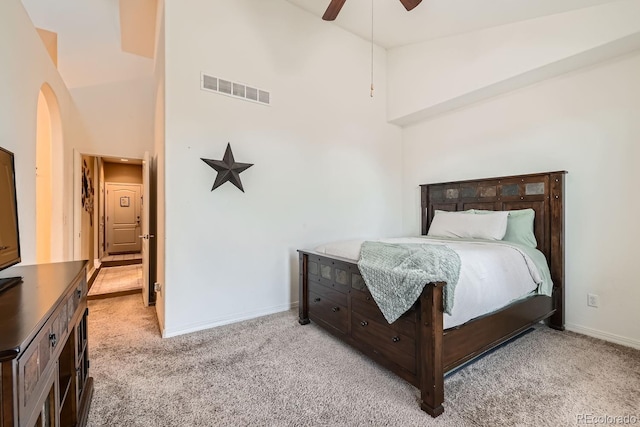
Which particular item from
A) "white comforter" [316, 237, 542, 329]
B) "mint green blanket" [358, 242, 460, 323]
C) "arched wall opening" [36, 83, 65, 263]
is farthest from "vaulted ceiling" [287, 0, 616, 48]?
"arched wall opening" [36, 83, 65, 263]

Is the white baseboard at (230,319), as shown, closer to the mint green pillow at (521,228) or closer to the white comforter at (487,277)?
the white comforter at (487,277)

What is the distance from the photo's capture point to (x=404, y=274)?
1831mm

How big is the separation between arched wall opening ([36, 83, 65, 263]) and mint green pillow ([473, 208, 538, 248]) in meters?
5.48

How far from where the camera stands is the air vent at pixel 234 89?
2924 mm

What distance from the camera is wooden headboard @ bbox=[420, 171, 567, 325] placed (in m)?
2.84

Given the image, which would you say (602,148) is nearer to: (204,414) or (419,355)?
(419,355)

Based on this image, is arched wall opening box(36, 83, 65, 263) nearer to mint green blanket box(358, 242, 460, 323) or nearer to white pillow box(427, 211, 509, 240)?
mint green blanket box(358, 242, 460, 323)

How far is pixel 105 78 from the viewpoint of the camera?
446cm

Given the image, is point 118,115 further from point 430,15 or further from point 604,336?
point 604,336

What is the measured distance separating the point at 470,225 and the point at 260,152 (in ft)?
8.09

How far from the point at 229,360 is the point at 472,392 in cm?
175

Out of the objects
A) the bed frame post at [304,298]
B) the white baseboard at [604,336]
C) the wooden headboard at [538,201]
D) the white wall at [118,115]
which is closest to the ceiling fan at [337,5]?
the wooden headboard at [538,201]

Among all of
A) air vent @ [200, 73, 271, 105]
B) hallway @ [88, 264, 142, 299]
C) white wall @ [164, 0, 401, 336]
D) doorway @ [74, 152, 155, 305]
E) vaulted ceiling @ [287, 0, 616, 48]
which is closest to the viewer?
vaulted ceiling @ [287, 0, 616, 48]

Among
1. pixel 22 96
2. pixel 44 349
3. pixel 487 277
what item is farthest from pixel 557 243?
pixel 22 96
